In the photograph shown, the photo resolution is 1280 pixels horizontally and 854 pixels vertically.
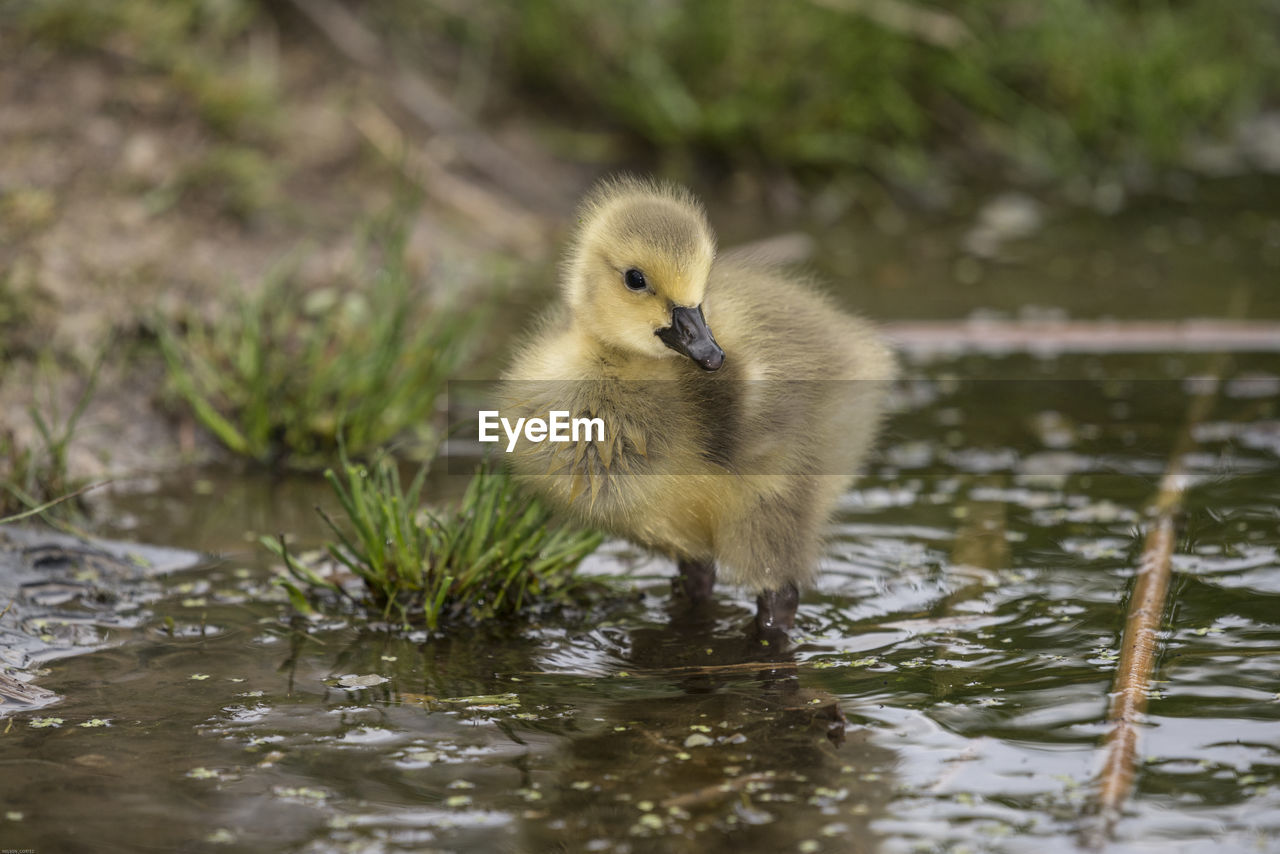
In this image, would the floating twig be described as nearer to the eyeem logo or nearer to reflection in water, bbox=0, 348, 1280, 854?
reflection in water, bbox=0, 348, 1280, 854

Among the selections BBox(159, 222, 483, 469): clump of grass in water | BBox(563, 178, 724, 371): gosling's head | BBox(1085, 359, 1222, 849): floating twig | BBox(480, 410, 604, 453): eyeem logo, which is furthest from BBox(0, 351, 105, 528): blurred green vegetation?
BBox(1085, 359, 1222, 849): floating twig

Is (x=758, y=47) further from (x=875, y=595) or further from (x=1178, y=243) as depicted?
(x=875, y=595)

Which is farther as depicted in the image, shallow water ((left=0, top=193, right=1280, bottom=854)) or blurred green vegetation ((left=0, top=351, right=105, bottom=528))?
blurred green vegetation ((left=0, top=351, right=105, bottom=528))

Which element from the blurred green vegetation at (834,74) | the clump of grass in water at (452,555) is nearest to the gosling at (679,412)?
the clump of grass in water at (452,555)

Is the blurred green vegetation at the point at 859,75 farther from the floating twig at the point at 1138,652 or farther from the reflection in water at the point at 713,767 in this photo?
the reflection in water at the point at 713,767

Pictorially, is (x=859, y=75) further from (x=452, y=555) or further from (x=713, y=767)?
(x=713, y=767)
